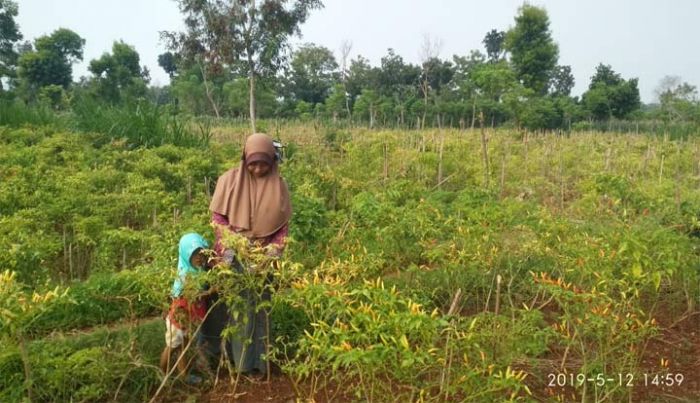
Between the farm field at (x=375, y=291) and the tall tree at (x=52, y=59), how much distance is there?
15.9 meters

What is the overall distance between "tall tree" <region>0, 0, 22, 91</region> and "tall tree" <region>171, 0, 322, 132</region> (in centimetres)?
1122

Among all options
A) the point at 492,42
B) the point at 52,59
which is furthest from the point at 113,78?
the point at 492,42

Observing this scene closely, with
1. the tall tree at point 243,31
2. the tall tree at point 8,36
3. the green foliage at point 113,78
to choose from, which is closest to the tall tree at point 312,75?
the green foliage at point 113,78

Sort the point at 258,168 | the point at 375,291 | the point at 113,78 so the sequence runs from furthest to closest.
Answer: the point at 113,78, the point at 258,168, the point at 375,291

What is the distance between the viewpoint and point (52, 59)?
2139cm

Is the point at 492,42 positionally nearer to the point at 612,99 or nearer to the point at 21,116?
the point at 612,99

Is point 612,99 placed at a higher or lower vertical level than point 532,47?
lower

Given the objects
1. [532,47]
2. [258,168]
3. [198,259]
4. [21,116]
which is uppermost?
[532,47]

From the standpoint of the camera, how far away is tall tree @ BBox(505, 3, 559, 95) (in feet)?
72.3

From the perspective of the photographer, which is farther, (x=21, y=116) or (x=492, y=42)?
(x=492, y=42)

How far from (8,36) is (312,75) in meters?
13.6

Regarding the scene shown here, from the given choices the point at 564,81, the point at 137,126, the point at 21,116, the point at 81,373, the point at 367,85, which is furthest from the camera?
the point at 564,81

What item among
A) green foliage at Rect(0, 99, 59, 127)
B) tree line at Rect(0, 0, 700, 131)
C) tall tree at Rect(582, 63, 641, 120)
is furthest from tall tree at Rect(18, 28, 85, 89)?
tall tree at Rect(582, 63, 641, 120)

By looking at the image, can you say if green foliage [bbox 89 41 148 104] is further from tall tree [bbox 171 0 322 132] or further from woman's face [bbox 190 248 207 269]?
woman's face [bbox 190 248 207 269]
